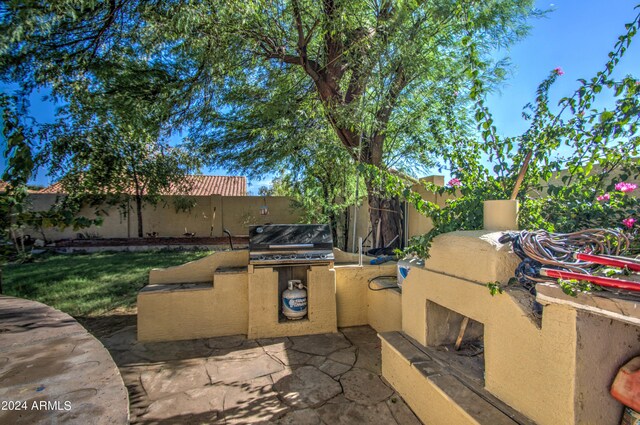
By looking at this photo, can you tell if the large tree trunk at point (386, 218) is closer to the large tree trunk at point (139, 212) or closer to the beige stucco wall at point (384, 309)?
the beige stucco wall at point (384, 309)

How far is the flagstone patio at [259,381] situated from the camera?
98.3 inches

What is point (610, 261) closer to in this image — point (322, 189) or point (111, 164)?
point (322, 189)

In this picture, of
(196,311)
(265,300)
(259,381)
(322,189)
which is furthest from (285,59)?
(259,381)

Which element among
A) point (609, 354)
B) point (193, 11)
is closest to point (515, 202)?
point (609, 354)

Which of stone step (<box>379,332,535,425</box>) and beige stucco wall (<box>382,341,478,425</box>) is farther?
beige stucco wall (<box>382,341,478,425</box>)

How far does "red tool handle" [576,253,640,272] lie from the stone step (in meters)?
0.83

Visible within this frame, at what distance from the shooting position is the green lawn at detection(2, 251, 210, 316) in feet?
17.7

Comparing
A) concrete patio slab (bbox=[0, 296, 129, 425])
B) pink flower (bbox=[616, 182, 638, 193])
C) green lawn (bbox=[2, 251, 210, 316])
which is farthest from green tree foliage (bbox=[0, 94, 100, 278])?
green lawn (bbox=[2, 251, 210, 316])

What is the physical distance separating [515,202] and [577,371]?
100cm

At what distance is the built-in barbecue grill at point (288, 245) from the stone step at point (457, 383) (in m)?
1.57

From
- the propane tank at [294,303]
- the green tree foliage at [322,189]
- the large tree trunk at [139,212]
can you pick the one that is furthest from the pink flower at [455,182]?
the large tree trunk at [139,212]

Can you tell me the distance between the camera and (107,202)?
40.2 feet

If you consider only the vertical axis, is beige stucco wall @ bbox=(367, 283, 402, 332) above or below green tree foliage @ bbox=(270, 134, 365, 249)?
below

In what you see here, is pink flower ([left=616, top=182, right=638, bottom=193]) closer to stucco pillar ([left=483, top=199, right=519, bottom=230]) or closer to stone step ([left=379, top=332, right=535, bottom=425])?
stucco pillar ([left=483, top=199, right=519, bottom=230])
